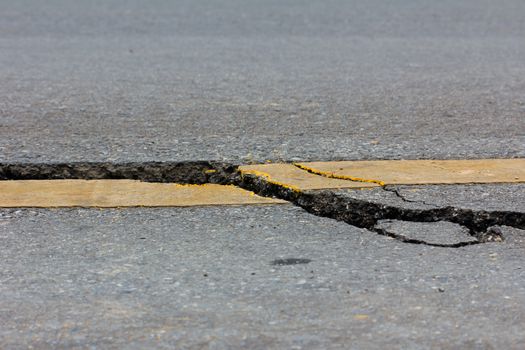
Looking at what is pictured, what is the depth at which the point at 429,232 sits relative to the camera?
150 inches

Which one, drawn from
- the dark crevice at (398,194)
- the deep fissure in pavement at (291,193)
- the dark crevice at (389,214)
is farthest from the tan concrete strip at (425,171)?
the dark crevice at (389,214)

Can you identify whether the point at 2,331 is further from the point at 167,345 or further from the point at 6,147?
the point at 6,147

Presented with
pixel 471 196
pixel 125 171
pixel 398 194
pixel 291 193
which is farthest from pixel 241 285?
pixel 125 171

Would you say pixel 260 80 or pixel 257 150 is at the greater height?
pixel 260 80

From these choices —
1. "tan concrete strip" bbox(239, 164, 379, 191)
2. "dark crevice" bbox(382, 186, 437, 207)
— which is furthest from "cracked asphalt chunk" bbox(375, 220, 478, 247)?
"tan concrete strip" bbox(239, 164, 379, 191)

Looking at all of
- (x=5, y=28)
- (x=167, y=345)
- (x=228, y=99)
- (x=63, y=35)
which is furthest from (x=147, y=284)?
(x=5, y=28)

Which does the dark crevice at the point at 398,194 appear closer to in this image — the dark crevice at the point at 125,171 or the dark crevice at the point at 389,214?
the dark crevice at the point at 389,214

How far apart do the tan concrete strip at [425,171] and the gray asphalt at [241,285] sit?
56 cm

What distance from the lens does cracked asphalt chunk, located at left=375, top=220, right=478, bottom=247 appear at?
3699mm

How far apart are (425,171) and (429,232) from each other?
863 millimetres

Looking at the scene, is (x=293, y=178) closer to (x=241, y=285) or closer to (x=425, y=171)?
(x=425, y=171)

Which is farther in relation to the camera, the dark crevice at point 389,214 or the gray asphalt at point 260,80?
the gray asphalt at point 260,80

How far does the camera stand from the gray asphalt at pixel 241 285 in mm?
2828

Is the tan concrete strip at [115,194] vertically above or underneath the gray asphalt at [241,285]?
above
